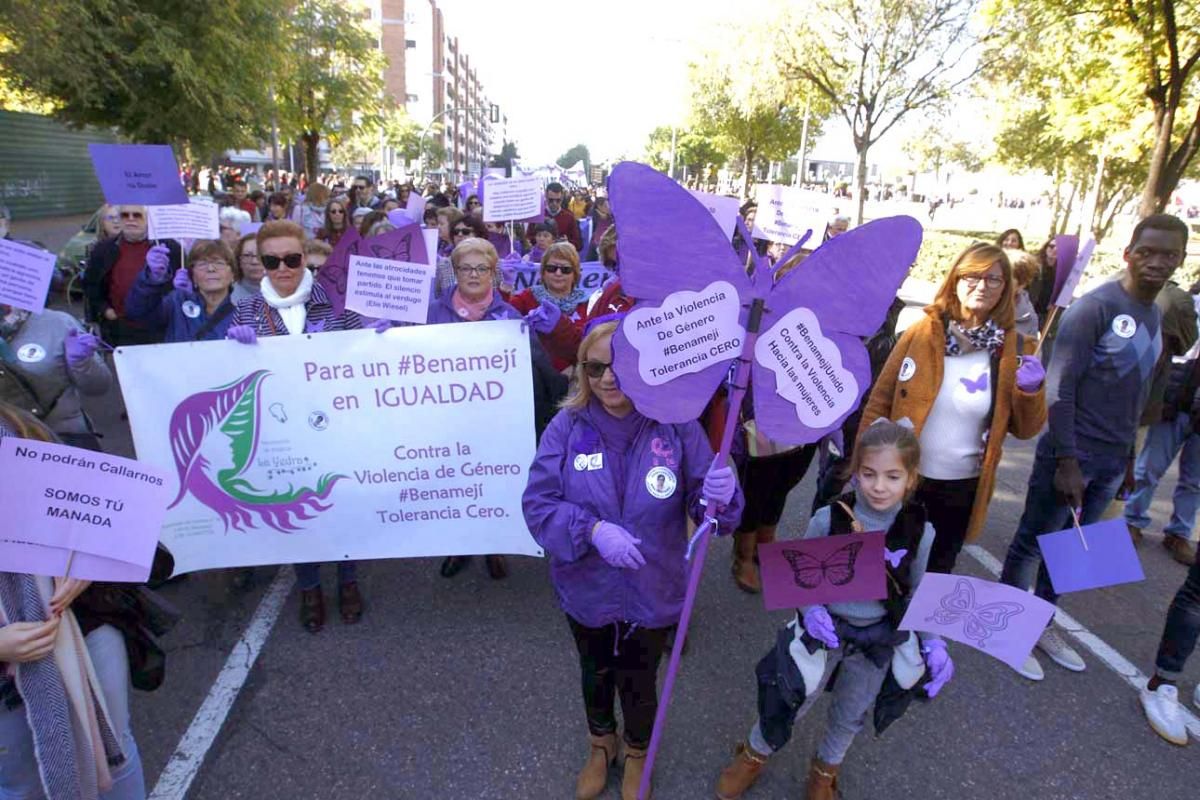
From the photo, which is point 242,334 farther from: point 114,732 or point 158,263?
point 114,732

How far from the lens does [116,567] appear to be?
1.68 m

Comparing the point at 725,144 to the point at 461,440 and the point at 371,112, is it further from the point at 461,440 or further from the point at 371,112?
the point at 461,440

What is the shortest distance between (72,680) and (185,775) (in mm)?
1049

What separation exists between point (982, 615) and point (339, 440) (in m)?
2.77

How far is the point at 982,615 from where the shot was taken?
2148 millimetres

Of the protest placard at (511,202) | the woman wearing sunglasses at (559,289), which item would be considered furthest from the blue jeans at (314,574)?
the protest placard at (511,202)

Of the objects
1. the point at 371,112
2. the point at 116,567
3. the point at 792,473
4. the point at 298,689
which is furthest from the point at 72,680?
the point at 371,112

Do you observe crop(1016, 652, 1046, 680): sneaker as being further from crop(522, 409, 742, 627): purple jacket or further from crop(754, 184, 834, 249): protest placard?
crop(754, 184, 834, 249): protest placard

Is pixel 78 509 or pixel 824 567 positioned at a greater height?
pixel 78 509

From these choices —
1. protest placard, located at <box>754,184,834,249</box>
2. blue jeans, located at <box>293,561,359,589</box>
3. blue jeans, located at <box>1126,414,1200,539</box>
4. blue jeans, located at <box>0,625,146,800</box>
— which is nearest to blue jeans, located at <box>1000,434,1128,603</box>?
blue jeans, located at <box>1126,414,1200,539</box>

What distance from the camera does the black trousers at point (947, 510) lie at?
3.03 meters

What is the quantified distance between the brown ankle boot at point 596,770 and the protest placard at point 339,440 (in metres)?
1.14

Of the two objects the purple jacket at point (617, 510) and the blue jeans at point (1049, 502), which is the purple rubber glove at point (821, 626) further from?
the blue jeans at point (1049, 502)

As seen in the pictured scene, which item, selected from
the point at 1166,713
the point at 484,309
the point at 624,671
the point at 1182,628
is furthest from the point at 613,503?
the point at 1166,713
